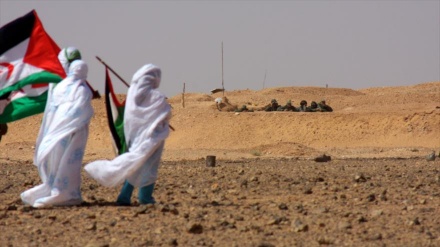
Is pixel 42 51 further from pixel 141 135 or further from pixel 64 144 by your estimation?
pixel 141 135

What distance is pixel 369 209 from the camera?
13.8 metres

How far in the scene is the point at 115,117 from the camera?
46.1 ft

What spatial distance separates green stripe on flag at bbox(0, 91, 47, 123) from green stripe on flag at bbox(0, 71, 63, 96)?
0.16m

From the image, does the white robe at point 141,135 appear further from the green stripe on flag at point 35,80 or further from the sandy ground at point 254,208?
the green stripe on flag at point 35,80

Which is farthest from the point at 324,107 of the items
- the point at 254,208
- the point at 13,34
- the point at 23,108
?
the point at 254,208

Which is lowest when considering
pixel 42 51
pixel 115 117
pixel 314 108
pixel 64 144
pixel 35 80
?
pixel 314 108

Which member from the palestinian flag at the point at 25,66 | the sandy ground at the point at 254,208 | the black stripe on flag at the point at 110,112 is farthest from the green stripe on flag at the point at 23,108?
the sandy ground at the point at 254,208

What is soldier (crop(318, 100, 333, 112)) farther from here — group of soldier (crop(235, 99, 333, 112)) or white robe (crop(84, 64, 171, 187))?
white robe (crop(84, 64, 171, 187))

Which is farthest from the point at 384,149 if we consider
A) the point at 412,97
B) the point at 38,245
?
the point at 38,245

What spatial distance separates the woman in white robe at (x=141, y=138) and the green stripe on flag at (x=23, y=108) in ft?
4.86

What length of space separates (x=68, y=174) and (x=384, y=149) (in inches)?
774

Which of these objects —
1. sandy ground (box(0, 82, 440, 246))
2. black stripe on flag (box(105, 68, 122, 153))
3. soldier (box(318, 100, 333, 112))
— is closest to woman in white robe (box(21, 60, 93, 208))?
sandy ground (box(0, 82, 440, 246))

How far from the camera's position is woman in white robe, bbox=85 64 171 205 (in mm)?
13289

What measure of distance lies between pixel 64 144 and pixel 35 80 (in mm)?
1367
